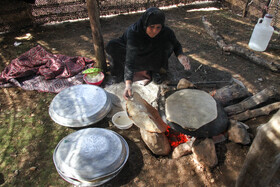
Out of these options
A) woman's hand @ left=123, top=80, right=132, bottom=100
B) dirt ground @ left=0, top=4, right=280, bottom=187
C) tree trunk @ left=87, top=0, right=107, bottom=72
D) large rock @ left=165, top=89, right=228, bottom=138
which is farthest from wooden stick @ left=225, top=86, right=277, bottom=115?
tree trunk @ left=87, top=0, right=107, bottom=72

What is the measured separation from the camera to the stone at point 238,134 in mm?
2076

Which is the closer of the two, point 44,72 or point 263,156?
point 263,156

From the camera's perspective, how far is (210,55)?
404 centimetres

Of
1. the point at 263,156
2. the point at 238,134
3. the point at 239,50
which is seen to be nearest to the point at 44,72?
the point at 238,134

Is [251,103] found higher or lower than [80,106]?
higher

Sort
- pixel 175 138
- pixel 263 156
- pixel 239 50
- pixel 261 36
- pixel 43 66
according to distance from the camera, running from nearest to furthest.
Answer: pixel 263 156, pixel 175 138, pixel 43 66, pixel 239 50, pixel 261 36

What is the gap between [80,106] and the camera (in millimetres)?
2707

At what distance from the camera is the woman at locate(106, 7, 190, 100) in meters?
2.44

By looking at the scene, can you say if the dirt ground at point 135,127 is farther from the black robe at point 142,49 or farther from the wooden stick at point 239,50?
the black robe at point 142,49

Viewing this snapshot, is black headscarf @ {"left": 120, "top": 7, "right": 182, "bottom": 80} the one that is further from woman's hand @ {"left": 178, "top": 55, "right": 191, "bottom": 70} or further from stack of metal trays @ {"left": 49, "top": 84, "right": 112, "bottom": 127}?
stack of metal trays @ {"left": 49, "top": 84, "right": 112, "bottom": 127}

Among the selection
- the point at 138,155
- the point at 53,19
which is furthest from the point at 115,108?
the point at 53,19

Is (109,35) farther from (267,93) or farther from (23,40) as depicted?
(267,93)

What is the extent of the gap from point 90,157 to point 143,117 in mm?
726

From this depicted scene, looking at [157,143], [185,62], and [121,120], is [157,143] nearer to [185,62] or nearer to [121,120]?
[121,120]
